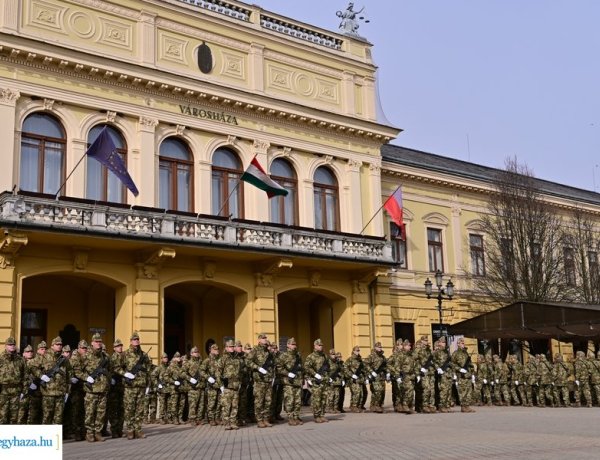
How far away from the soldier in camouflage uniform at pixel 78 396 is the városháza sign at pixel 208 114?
11905 mm

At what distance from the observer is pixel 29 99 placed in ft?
74.1

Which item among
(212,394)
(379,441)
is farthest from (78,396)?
(379,441)

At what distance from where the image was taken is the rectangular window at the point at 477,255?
34.9m

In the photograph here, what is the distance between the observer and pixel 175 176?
2547 cm

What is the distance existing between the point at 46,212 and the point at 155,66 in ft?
21.9

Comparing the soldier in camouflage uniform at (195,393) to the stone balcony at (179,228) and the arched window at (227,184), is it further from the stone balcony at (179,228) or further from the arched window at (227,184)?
the arched window at (227,184)

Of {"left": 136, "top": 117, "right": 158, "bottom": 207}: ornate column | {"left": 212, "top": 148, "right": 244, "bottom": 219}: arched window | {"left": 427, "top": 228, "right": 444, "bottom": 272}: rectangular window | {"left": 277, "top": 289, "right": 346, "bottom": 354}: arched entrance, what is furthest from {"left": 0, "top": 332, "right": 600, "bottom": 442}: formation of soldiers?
{"left": 427, "top": 228, "right": 444, "bottom": 272}: rectangular window

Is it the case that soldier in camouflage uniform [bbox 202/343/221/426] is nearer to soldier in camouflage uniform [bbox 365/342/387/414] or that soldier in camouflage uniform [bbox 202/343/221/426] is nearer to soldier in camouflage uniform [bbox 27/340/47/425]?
soldier in camouflage uniform [bbox 27/340/47/425]

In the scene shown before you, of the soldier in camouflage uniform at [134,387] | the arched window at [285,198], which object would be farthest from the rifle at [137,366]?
the arched window at [285,198]

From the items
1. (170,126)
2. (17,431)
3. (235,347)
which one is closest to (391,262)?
(170,126)

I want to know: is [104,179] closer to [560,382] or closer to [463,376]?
[463,376]

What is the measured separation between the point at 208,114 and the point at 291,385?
11.8m

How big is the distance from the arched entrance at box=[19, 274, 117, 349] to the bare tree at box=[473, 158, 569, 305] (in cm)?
1645

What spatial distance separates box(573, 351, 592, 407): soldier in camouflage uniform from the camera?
23.8m
